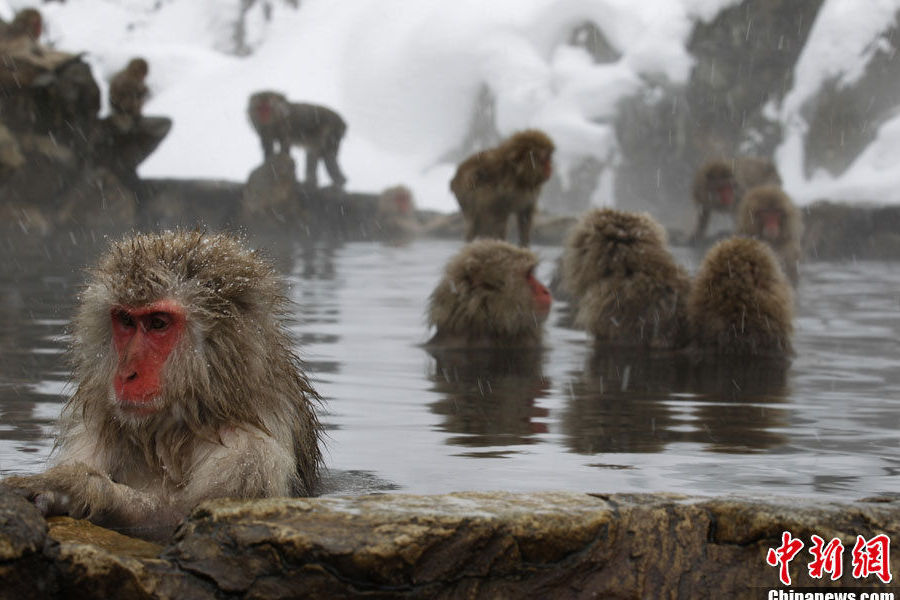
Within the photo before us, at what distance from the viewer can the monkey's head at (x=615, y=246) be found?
7.52 m

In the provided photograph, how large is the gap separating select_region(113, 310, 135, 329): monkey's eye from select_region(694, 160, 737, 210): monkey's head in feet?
36.6

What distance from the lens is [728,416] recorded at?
520 centimetres

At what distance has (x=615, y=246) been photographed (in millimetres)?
7555

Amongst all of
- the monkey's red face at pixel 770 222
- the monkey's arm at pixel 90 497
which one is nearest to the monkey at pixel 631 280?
the monkey's red face at pixel 770 222

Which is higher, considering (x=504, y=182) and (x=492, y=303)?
(x=504, y=182)

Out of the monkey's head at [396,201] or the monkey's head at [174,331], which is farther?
the monkey's head at [396,201]

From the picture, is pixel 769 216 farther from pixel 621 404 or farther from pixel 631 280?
pixel 621 404

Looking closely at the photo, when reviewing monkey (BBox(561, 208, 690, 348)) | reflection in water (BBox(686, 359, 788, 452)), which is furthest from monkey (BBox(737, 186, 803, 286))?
reflection in water (BBox(686, 359, 788, 452))

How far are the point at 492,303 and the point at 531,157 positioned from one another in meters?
2.92

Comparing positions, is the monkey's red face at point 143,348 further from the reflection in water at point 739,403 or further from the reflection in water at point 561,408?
the reflection in water at point 739,403

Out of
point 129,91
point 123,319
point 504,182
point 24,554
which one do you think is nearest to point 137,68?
point 129,91

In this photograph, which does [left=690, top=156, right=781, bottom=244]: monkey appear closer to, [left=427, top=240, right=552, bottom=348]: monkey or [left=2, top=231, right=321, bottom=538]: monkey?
[left=427, top=240, right=552, bottom=348]: monkey

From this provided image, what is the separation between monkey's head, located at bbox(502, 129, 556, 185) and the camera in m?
10.2

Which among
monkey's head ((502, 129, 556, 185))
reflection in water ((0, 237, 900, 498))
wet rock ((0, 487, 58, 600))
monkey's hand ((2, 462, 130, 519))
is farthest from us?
monkey's head ((502, 129, 556, 185))
